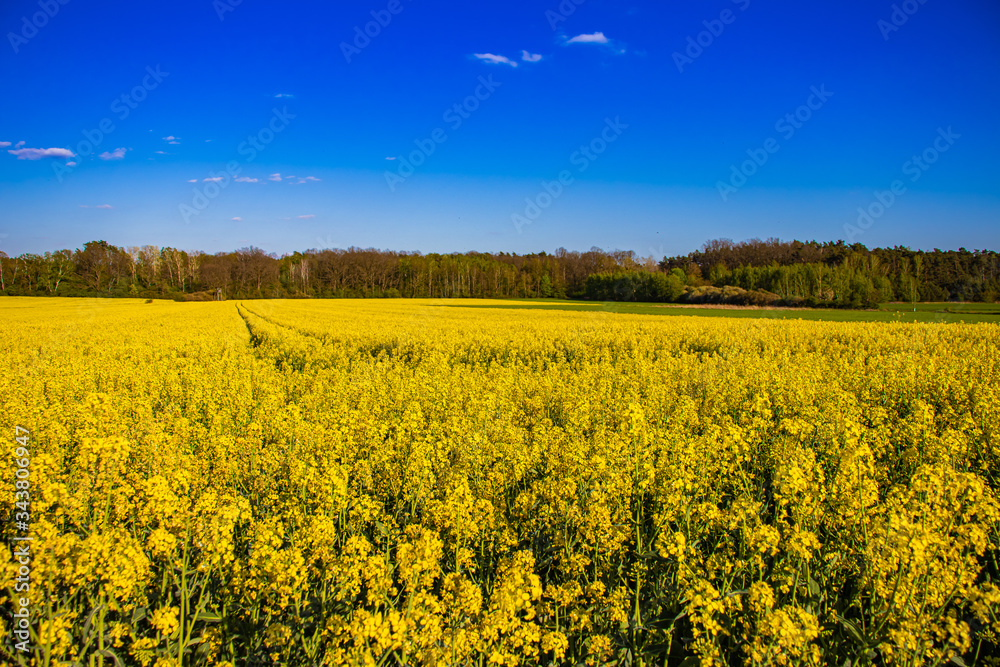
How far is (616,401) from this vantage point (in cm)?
754

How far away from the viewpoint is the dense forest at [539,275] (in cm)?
7481

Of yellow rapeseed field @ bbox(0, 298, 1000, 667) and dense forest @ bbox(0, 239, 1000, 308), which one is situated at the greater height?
dense forest @ bbox(0, 239, 1000, 308)

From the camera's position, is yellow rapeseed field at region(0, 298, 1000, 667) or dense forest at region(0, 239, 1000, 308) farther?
dense forest at region(0, 239, 1000, 308)

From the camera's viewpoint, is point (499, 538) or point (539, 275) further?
point (539, 275)

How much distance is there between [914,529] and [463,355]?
1360cm

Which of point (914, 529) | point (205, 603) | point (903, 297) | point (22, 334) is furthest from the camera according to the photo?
point (903, 297)

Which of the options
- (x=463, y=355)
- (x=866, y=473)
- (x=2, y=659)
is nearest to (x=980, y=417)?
(x=866, y=473)

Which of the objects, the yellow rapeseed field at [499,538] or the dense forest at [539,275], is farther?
the dense forest at [539,275]

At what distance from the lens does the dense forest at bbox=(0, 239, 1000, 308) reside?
74812mm

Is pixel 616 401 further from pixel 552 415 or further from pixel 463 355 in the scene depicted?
pixel 463 355

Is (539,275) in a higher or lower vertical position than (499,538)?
higher

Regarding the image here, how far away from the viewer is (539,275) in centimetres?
11125

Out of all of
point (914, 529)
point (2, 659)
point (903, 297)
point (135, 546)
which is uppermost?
point (903, 297)

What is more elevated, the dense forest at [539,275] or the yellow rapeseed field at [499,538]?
the dense forest at [539,275]
